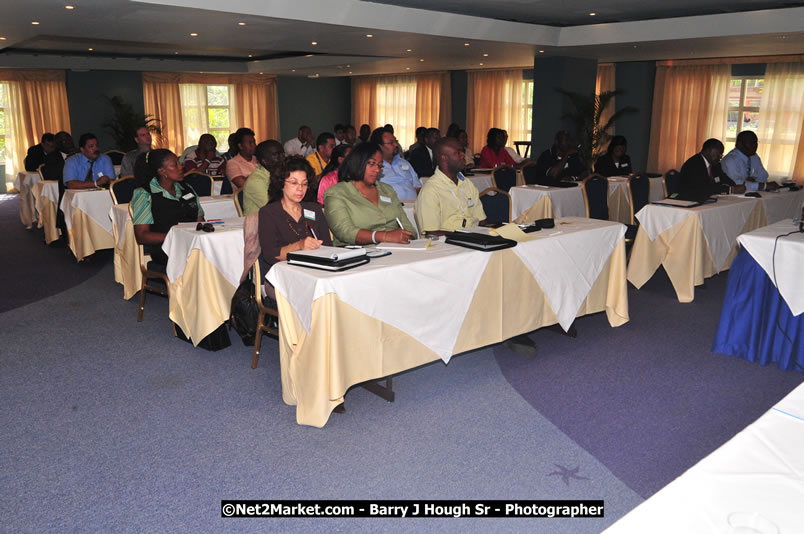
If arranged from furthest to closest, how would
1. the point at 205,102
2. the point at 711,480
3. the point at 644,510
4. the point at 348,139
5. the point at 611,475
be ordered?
the point at 205,102, the point at 348,139, the point at 611,475, the point at 711,480, the point at 644,510

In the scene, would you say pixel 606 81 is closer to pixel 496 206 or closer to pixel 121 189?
pixel 496 206

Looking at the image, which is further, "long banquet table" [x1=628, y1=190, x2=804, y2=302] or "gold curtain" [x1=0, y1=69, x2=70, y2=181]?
"gold curtain" [x1=0, y1=69, x2=70, y2=181]

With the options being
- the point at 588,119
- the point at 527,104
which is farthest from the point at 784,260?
the point at 527,104

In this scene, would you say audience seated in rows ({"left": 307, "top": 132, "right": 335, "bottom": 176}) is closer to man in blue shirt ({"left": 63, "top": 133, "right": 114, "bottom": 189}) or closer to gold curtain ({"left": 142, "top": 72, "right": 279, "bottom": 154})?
man in blue shirt ({"left": 63, "top": 133, "right": 114, "bottom": 189})

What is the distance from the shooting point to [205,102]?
16797 millimetres

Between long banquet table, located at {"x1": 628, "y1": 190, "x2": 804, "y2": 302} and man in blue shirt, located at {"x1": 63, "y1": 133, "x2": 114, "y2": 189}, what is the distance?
562cm

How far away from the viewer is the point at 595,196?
231 inches

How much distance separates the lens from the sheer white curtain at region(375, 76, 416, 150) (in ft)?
54.9

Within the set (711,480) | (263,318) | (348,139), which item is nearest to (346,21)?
(348,139)

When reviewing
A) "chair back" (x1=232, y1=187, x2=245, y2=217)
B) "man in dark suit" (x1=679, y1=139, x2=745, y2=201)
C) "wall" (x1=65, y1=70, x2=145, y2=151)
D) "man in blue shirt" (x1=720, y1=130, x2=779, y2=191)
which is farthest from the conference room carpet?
"wall" (x1=65, y1=70, x2=145, y2=151)

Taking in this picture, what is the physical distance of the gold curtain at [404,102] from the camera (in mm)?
15875

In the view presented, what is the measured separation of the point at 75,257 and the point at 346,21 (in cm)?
409

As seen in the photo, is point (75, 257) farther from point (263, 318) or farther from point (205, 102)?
point (205, 102)

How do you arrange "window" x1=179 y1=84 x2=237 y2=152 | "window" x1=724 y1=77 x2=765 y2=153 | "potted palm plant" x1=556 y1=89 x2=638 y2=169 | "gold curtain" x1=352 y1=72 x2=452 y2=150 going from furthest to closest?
"window" x1=179 y1=84 x2=237 y2=152, "gold curtain" x1=352 y1=72 x2=452 y2=150, "window" x1=724 y1=77 x2=765 y2=153, "potted palm plant" x1=556 y1=89 x2=638 y2=169
